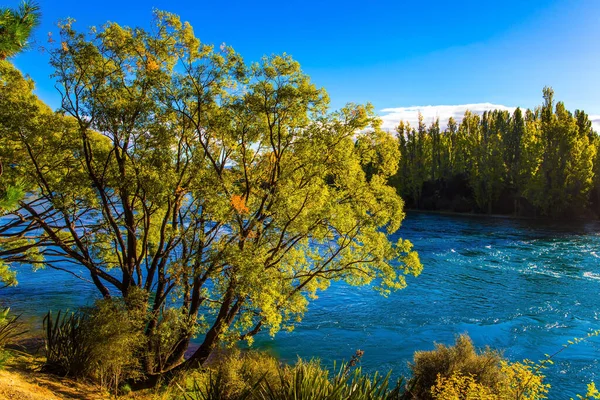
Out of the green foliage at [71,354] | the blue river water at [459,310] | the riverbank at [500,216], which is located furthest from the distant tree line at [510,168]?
the green foliage at [71,354]

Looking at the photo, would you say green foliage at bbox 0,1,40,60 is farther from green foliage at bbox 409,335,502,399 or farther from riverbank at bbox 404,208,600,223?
riverbank at bbox 404,208,600,223

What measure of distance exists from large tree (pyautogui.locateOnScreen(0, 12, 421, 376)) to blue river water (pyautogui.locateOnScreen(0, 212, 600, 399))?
5035 mm

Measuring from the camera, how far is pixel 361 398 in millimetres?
7785

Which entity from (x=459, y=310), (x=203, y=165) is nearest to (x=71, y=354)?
(x=203, y=165)

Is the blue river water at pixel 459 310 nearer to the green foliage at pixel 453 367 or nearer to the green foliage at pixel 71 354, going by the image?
the green foliage at pixel 453 367

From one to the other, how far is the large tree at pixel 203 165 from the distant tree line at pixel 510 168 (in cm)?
5105

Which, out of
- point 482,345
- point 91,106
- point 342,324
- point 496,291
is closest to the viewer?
point 91,106

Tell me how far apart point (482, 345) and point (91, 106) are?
15637 mm

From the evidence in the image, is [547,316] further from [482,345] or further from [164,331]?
[164,331]

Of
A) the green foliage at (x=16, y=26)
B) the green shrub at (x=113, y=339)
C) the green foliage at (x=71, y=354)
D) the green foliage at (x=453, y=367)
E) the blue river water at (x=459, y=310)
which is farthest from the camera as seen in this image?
the blue river water at (x=459, y=310)

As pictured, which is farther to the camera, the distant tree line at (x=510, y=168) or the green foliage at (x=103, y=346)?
the distant tree line at (x=510, y=168)

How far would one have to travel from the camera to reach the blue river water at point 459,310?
49.1 feet

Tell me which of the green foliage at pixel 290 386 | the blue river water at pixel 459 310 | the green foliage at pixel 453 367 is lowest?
the blue river water at pixel 459 310

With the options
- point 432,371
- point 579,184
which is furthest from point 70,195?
point 579,184
